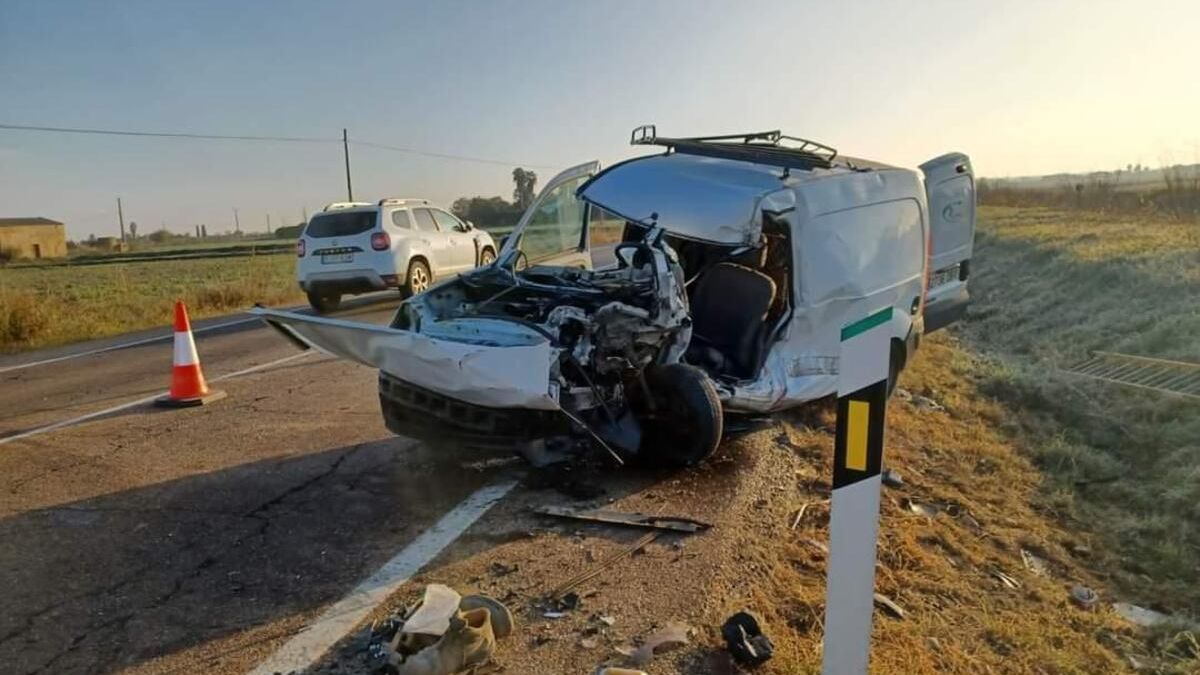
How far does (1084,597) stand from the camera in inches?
170

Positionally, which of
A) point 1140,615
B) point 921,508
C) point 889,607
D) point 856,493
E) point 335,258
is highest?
point 335,258

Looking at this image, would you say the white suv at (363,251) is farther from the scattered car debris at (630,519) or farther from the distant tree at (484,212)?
the scattered car debris at (630,519)

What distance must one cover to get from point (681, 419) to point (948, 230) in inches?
156

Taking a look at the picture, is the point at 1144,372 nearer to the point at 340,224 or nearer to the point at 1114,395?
the point at 1114,395

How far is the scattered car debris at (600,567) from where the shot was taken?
334cm

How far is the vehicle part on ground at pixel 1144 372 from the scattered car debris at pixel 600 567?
5723 millimetres

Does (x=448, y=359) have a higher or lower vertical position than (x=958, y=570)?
higher

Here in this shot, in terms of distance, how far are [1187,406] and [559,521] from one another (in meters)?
5.88

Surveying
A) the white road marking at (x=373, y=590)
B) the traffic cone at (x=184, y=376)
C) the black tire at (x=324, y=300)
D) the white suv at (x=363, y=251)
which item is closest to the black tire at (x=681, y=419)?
the white road marking at (x=373, y=590)

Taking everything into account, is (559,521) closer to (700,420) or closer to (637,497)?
(637,497)

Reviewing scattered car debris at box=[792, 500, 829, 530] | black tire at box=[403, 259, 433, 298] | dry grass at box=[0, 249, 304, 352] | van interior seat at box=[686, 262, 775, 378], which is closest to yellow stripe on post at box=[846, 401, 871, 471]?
scattered car debris at box=[792, 500, 829, 530]

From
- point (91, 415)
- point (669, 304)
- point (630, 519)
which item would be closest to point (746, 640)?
point (630, 519)

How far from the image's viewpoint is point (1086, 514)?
5.55m

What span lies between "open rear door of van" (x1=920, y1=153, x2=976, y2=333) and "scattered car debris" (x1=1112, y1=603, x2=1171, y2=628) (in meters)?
2.95
